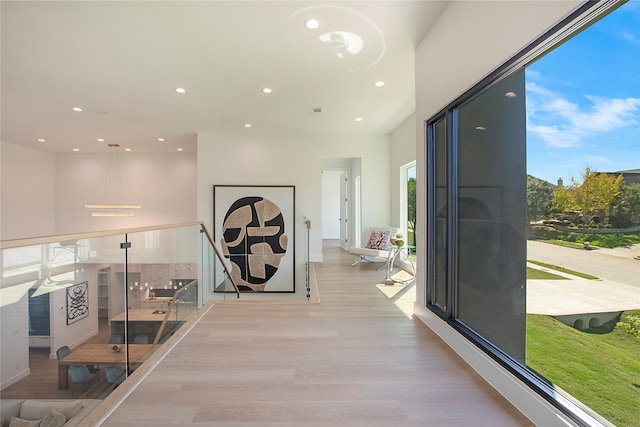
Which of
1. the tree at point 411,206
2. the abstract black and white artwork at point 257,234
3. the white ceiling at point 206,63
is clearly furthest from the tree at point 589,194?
the abstract black and white artwork at point 257,234

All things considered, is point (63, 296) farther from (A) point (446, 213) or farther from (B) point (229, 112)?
(B) point (229, 112)

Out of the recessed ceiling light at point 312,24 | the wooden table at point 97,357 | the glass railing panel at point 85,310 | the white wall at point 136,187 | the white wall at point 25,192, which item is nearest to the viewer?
the glass railing panel at point 85,310

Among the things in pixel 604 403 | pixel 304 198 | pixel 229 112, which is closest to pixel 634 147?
pixel 604 403

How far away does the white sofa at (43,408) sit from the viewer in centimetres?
161

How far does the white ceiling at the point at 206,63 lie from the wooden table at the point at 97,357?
2783 millimetres

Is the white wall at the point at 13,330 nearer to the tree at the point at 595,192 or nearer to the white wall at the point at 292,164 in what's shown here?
the tree at the point at 595,192

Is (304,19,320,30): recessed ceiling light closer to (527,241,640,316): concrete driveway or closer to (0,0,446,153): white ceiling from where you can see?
(0,0,446,153): white ceiling

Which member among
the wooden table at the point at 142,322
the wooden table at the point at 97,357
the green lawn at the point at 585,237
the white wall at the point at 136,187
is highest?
the white wall at the point at 136,187

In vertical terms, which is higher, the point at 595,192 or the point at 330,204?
the point at 330,204

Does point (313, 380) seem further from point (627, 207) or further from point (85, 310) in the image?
point (627, 207)

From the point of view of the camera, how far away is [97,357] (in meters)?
2.27

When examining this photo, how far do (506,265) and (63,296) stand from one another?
9.47 ft

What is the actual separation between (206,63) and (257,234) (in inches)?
150

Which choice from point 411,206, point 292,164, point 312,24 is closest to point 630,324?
point 312,24
